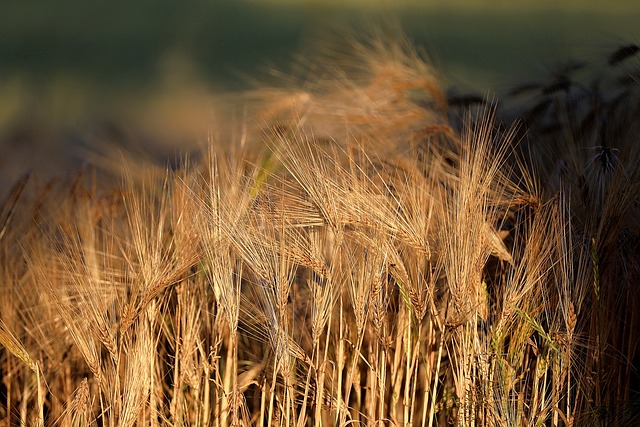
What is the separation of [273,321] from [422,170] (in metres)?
0.56

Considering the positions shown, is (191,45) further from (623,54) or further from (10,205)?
(623,54)

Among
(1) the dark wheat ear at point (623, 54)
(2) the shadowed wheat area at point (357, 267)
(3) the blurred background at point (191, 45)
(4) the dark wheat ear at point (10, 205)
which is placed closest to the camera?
(2) the shadowed wheat area at point (357, 267)

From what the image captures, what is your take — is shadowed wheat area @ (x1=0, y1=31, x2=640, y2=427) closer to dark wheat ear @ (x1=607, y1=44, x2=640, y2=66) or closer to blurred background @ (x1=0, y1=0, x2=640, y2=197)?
dark wheat ear @ (x1=607, y1=44, x2=640, y2=66)

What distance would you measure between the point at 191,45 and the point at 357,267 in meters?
1.53

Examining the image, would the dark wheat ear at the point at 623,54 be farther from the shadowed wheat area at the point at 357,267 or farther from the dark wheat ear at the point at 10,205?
the dark wheat ear at the point at 10,205

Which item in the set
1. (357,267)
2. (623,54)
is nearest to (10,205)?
(357,267)

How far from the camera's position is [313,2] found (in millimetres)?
2924

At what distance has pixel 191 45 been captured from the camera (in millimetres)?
2945

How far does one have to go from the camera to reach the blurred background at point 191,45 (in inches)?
113

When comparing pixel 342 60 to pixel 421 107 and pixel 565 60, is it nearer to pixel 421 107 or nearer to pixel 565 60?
pixel 421 107

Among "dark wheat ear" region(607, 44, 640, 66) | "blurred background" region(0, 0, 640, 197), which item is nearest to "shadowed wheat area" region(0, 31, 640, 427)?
"dark wheat ear" region(607, 44, 640, 66)

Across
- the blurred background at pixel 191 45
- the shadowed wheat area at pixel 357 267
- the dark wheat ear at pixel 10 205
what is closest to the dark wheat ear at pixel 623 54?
the shadowed wheat area at pixel 357 267

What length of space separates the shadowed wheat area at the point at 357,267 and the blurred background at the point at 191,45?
587 millimetres

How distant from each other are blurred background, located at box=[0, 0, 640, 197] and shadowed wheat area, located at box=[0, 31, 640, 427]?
1.93 ft
